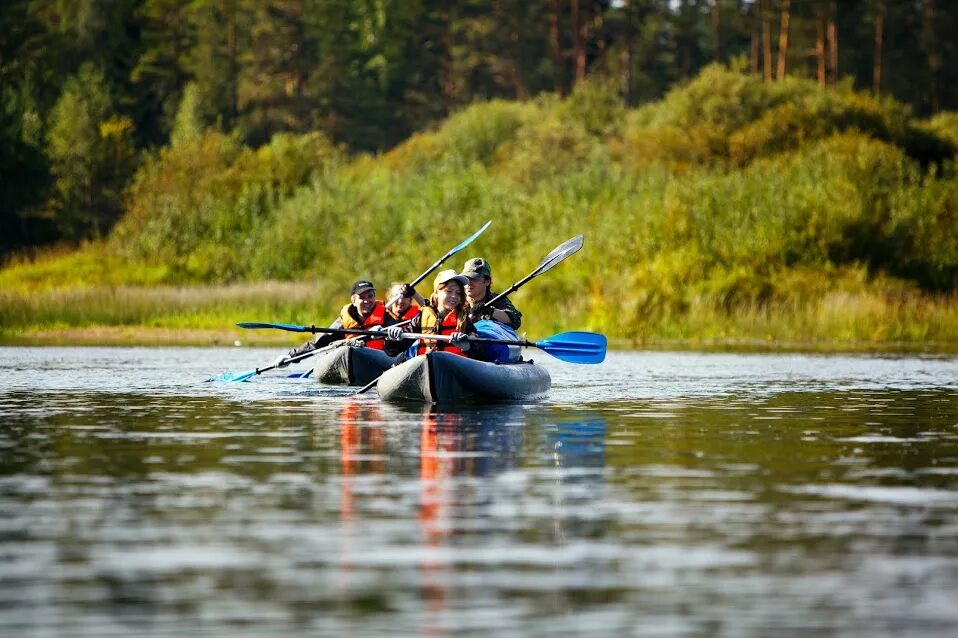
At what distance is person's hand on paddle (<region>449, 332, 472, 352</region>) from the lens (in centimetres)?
2022

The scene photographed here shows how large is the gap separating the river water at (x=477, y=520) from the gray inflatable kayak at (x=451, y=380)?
12.6 inches

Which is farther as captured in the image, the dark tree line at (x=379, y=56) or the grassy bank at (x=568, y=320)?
the dark tree line at (x=379, y=56)

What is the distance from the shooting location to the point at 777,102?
58094 millimetres

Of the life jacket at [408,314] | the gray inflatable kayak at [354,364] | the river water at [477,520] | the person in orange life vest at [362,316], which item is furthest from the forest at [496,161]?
the river water at [477,520]

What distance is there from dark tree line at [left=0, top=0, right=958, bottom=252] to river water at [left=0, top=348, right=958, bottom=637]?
Result: 184ft

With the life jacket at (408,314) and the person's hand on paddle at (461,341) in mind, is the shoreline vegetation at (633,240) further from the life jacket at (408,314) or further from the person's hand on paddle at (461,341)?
the person's hand on paddle at (461,341)

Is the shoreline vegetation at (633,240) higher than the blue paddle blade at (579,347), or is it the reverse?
the shoreline vegetation at (633,240)

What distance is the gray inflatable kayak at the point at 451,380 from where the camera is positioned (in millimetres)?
19391

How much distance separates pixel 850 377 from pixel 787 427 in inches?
345

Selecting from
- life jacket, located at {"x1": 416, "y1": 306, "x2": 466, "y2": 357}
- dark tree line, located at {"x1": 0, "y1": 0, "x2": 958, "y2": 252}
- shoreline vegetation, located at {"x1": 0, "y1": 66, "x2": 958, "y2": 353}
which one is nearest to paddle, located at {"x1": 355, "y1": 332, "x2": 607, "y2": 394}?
life jacket, located at {"x1": 416, "y1": 306, "x2": 466, "y2": 357}

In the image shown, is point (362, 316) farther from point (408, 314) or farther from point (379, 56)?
point (379, 56)

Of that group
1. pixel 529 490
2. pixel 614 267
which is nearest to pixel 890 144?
pixel 614 267

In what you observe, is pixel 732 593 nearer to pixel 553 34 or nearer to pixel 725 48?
pixel 553 34

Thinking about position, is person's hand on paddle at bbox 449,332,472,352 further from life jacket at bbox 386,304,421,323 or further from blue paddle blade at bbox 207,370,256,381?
life jacket at bbox 386,304,421,323
